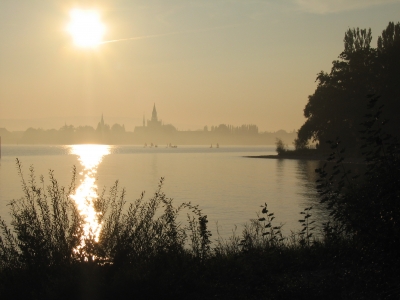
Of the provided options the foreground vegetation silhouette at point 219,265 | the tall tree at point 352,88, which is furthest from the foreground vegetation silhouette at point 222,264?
the tall tree at point 352,88

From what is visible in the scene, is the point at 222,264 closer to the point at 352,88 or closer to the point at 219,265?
the point at 219,265

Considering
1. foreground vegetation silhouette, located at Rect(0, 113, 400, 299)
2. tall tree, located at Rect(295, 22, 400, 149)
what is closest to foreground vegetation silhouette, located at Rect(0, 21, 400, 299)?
foreground vegetation silhouette, located at Rect(0, 113, 400, 299)

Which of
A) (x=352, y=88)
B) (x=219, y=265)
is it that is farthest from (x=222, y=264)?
(x=352, y=88)

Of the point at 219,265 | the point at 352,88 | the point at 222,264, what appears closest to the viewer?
the point at 219,265

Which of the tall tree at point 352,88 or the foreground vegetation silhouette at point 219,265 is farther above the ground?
the tall tree at point 352,88

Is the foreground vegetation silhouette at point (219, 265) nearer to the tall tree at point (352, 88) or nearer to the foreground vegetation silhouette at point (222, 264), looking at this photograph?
the foreground vegetation silhouette at point (222, 264)

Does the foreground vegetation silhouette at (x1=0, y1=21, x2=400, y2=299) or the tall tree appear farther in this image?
the tall tree

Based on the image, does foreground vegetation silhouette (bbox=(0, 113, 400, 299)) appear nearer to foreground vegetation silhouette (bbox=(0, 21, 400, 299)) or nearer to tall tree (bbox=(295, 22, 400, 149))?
foreground vegetation silhouette (bbox=(0, 21, 400, 299))

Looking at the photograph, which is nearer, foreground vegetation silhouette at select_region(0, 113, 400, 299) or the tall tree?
foreground vegetation silhouette at select_region(0, 113, 400, 299)

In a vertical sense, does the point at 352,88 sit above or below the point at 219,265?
above

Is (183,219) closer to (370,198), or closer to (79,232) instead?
(79,232)

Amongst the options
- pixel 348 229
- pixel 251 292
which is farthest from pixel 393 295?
pixel 251 292

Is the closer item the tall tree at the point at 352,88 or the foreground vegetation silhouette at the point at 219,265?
the foreground vegetation silhouette at the point at 219,265

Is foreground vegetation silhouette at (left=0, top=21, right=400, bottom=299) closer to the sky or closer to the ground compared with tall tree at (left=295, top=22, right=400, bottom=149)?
closer to the ground
